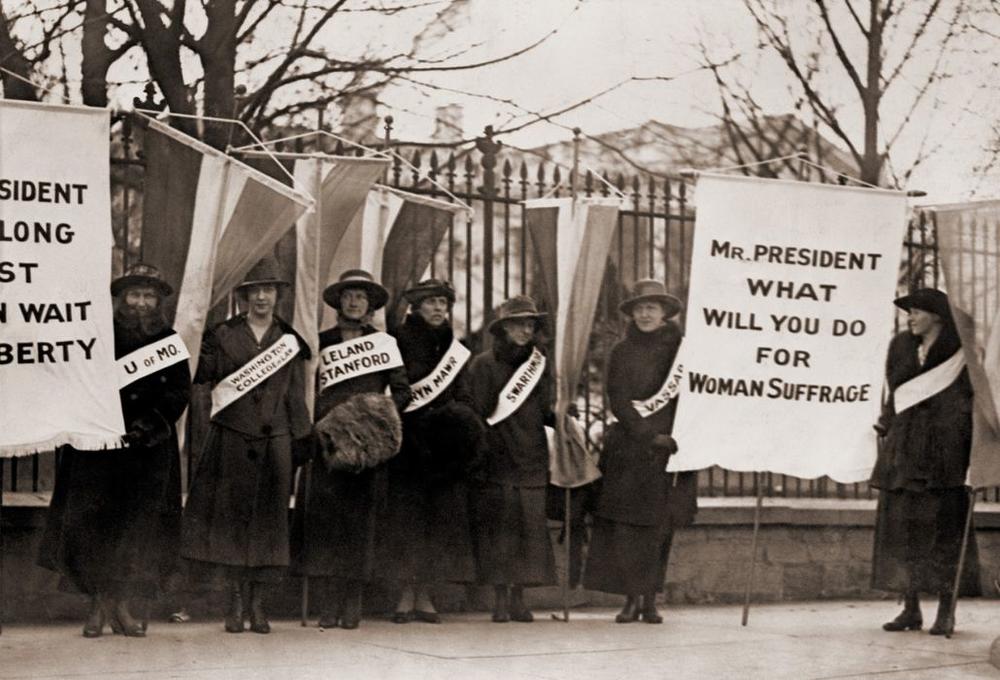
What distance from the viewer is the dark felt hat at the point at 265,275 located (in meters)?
9.46

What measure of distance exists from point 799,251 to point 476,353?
2.49 m

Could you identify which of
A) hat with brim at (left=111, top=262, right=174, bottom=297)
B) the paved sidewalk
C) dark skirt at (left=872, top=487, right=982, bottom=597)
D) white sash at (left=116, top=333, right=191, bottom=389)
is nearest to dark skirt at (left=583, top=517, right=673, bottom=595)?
the paved sidewalk

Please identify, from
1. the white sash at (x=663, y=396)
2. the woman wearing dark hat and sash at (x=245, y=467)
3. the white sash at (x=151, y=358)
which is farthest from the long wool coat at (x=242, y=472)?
the white sash at (x=663, y=396)

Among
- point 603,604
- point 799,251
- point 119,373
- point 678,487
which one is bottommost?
point 603,604

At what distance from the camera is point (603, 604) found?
11.6 metres

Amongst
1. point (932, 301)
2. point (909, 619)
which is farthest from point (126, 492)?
point (932, 301)

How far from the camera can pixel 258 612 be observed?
30.2ft

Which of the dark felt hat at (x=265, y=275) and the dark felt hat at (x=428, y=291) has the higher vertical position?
the dark felt hat at (x=265, y=275)

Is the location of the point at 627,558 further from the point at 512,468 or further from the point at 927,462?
the point at 927,462

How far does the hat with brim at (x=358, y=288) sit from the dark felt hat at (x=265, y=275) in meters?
0.29

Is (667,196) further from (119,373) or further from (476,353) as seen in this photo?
(119,373)

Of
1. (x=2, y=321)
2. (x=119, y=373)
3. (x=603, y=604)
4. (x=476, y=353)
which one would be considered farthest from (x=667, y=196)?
(x=2, y=321)

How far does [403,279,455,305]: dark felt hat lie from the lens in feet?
32.9

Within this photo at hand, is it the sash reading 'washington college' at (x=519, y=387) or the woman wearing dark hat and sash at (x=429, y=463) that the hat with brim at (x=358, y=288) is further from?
the sash reading 'washington college' at (x=519, y=387)
